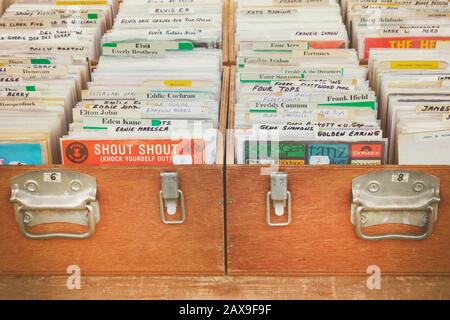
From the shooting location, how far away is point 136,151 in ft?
4.64

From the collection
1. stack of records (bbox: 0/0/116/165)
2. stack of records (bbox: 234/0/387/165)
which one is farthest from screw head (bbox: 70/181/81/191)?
stack of records (bbox: 234/0/387/165)

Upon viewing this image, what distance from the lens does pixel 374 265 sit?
147 cm

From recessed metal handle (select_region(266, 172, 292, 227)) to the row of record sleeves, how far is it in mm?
87

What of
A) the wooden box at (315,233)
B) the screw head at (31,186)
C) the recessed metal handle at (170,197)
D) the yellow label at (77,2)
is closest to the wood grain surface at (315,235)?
the wooden box at (315,233)

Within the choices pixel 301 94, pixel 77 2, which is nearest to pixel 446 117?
pixel 301 94

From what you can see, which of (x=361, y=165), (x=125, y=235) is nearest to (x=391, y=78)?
(x=361, y=165)

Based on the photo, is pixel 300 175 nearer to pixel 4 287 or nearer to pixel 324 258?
pixel 324 258

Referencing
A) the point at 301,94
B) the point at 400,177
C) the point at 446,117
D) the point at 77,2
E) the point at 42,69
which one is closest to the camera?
the point at 400,177

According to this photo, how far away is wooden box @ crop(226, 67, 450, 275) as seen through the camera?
4.46ft

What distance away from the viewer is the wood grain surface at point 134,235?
137cm

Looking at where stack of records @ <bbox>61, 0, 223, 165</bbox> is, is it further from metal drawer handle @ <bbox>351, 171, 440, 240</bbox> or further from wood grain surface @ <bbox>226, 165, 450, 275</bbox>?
metal drawer handle @ <bbox>351, 171, 440, 240</bbox>

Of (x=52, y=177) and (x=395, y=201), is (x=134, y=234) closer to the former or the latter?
(x=52, y=177)

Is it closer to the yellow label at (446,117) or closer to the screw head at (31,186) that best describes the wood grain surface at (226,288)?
the screw head at (31,186)

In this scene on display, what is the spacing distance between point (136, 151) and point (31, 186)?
240 mm
